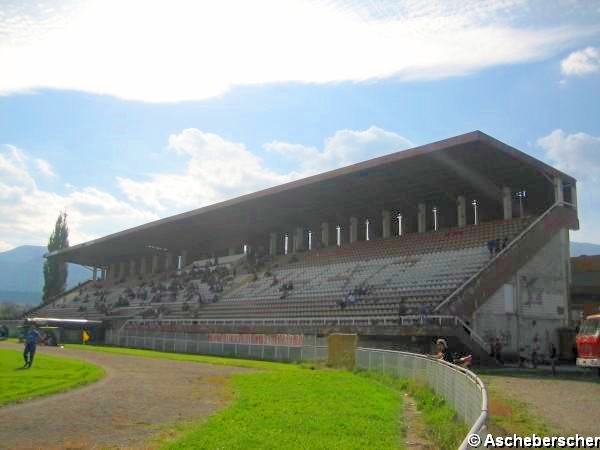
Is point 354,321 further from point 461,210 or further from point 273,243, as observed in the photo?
point 273,243

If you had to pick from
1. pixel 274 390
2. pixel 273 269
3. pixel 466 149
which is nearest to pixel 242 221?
pixel 273 269

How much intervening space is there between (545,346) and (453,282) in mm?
6208

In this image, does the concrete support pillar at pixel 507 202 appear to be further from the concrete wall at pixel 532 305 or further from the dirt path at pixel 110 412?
the dirt path at pixel 110 412

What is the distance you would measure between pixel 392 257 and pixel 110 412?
1159 inches

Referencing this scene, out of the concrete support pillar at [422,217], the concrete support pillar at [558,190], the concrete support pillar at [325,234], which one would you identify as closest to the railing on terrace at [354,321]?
the concrete support pillar at [558,190]

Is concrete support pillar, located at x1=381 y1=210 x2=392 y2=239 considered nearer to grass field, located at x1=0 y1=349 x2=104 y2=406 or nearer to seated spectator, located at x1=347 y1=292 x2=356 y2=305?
seated spectator, located at x1=347 y1=292 x2=356 y2=305

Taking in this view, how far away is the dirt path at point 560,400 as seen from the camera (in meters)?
10.5

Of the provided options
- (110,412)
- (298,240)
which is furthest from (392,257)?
(110,412)

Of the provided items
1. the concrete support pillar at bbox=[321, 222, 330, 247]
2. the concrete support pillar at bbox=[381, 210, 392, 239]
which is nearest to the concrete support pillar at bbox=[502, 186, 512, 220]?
the concrete support pillar at bbox=[381, 210, 392, 239]

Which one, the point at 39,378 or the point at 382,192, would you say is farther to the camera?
the point at 382,192

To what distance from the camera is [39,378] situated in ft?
61.4

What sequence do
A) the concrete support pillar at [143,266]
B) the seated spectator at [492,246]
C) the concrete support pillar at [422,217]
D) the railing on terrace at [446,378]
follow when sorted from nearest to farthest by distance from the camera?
the railing on terrace at [446,378] < the seated spectator at [492,246] < the concrete support pillar at [422,217] < the concrete support pillar at [143,266]

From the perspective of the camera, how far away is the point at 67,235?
89500 millimetres

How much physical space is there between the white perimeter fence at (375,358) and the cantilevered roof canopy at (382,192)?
11.5 m
